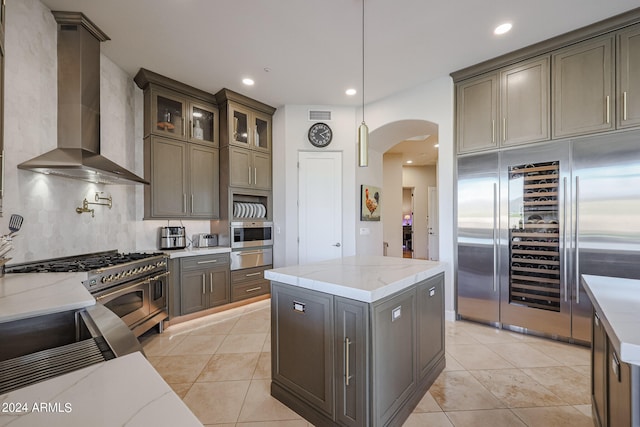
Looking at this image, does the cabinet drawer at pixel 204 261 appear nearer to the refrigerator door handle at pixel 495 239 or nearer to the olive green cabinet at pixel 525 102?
the refrigerator door handle at pixel 495 239

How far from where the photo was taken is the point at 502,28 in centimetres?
264

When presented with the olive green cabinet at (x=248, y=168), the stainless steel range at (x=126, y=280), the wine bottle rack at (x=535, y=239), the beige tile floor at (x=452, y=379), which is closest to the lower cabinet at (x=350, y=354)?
the beige tile floor at (x=452, y=379)

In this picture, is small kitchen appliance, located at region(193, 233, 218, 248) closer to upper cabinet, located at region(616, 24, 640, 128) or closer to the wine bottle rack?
the wine bottle rack

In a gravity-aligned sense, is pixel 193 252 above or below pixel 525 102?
below

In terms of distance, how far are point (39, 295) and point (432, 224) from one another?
7.95 m

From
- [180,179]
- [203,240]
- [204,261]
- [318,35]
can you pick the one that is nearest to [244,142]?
[180,179]

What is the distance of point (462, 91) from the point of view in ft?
11.1

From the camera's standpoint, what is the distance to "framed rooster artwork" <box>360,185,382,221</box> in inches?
172

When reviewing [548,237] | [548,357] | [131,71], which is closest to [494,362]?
[548,357]

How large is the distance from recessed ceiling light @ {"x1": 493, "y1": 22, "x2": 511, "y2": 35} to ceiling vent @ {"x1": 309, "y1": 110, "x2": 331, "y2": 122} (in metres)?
2.32

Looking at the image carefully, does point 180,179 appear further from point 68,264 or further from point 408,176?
point 408,176

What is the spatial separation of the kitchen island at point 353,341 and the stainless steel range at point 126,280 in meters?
1.50

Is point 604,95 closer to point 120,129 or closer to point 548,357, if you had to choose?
point 548,357

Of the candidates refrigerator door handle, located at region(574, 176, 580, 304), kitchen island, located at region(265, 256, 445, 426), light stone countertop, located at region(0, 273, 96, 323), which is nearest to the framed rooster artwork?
kitchen island, located at region(265, 256, 445, 426)
